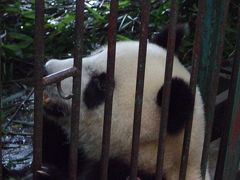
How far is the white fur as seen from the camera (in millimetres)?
2178

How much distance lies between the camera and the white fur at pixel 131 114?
2.18 m

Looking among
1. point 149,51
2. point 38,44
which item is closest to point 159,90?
point 149,51

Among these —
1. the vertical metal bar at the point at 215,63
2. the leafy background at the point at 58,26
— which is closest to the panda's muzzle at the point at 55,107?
the vertical metal bar at the point at 215,63

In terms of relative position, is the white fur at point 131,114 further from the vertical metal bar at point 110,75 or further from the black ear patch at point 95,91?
the vertical metal bar at point 110,75

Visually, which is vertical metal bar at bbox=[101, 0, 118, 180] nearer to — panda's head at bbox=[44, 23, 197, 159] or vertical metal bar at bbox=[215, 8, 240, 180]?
panda's head at bbox=[44, 23, 197, 159]

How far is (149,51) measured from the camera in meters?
2.29

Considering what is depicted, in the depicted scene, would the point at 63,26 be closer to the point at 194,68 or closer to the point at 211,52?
the point at 211,52

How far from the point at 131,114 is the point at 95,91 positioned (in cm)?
18

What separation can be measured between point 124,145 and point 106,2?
2.28 m

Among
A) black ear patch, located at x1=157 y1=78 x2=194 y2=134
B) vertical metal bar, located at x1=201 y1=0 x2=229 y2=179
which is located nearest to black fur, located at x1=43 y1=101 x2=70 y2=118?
black ear patch, located at x1=157 y1=78 x2=194 y2=134

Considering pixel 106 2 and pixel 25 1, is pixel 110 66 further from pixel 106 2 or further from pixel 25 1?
pixel 106 2

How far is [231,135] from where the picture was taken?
2.18m

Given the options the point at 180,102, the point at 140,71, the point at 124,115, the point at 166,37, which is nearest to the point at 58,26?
the point at 166,37

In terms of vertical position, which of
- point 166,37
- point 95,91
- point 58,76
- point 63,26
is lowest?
point 63,26
